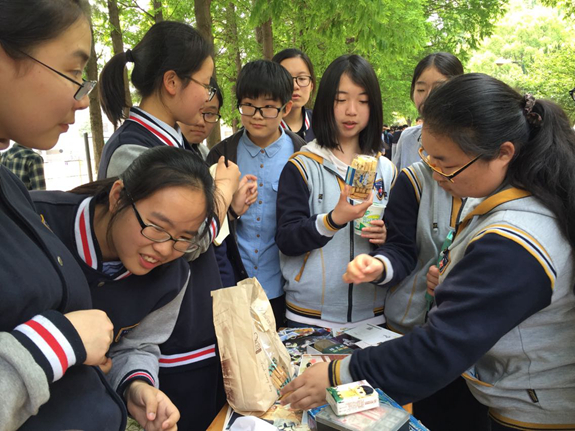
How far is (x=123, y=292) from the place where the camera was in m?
1.53

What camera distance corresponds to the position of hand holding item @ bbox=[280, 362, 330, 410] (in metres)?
1.45

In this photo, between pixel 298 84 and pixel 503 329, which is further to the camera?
pixel 298 84

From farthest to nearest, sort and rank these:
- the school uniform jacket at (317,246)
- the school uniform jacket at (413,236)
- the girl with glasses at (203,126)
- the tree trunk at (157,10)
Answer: the tree trunk at (157,10) < the girl with glasses at (203,126) < the school uniform jacket at (317,246) < the school uniform jacket at (413,236)

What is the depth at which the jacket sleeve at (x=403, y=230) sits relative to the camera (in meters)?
2.03

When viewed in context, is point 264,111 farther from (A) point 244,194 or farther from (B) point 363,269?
(B) point 363,269

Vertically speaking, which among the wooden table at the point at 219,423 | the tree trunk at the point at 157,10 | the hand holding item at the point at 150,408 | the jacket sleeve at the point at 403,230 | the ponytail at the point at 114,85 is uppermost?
the tree trunk at the point at 157,10

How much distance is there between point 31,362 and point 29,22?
0.72 metres

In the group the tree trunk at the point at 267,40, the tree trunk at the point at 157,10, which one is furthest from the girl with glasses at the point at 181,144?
the tree trunk at the point at 157,10

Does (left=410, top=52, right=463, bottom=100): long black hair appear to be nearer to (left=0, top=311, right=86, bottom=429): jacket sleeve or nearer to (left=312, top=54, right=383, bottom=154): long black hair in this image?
(left=312, top=54, right=383, bottom=154): long black hair

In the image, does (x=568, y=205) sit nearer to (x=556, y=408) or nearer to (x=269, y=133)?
(x=556, y=408)

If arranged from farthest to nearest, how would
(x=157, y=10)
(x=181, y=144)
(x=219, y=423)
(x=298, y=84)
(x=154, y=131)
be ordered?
(x=157, y=10)
(x=298, y=84)
(x=181, y=144)
(x=154, y=131)
(x=219, y=423)

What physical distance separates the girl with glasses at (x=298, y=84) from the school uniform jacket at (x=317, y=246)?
1.41m

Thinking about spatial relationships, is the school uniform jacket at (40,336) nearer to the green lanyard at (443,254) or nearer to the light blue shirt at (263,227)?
the green lanyard at (443,254)

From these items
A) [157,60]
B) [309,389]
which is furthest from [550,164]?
[157,60]
